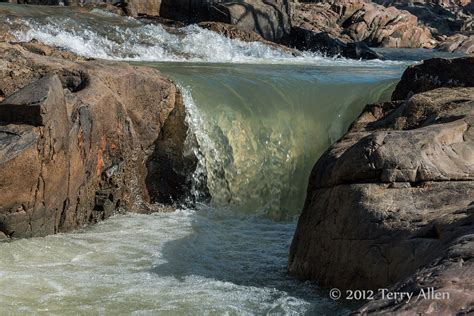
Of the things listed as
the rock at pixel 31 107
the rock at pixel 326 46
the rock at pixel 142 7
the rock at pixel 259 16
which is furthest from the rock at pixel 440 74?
the rock at pixel 326 46

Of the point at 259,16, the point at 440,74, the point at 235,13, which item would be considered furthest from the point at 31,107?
the point at 259,16

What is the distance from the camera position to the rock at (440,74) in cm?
717

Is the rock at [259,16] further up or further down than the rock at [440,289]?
further up

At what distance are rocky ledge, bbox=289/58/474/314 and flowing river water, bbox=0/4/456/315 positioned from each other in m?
0.24

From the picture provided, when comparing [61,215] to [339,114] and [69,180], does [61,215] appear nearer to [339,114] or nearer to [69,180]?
[69,180]

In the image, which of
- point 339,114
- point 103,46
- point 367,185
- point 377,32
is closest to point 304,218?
point 367,185

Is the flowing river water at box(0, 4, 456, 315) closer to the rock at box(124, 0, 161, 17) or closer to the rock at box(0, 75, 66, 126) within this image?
the rock at box(0, 75, 66, 126)

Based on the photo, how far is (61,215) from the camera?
6406mm

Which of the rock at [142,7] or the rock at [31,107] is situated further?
the rock at [142,7]

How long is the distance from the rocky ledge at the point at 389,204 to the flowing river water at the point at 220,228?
0.24 metres

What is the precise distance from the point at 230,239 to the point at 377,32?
26.0m

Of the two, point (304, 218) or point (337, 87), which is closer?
point (304, 218)

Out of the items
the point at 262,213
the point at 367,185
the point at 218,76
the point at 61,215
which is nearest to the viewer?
the point at 367,185

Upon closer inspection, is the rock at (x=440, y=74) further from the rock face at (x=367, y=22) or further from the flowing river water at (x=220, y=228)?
the rock face at (x=367, y=22)
